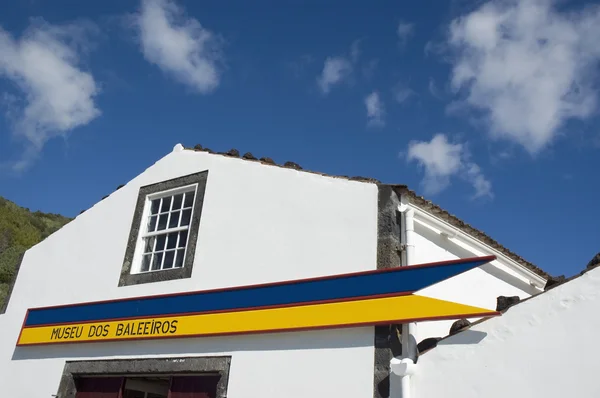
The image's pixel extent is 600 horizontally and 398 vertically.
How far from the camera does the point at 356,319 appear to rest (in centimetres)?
638

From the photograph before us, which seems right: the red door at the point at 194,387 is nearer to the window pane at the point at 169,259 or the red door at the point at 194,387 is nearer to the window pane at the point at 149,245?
the window pane at the point at 169,259

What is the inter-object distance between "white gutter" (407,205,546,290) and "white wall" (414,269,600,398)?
84.0 inches

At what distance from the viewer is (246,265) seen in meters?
7.86

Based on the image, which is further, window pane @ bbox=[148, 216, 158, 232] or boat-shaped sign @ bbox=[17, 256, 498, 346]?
window pane @ bbox=[148, 216, 158, 232]

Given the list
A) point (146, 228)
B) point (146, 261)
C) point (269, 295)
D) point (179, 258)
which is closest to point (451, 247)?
point (269, 295)

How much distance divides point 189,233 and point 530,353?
215 inches

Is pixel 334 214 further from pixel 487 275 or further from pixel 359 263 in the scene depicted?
pixel 487 275

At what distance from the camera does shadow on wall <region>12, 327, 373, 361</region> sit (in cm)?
649

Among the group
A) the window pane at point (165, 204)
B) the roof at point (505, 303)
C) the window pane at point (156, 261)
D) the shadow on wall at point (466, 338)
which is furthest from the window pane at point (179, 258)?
the shadow on wall at point (466, 338)

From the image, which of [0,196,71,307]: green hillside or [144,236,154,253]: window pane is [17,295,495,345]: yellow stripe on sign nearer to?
[144,236,154,253]: window pane

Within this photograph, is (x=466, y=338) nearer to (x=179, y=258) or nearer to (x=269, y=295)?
(x=269, y=295)

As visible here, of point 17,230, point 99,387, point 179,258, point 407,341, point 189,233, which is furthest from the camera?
point 17,230

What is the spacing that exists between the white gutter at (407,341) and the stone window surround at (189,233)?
3464 millimetres

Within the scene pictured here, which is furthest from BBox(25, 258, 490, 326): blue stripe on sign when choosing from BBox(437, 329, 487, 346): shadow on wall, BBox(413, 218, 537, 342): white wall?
BBox(437, 329, 487, 346): shadow on wall
